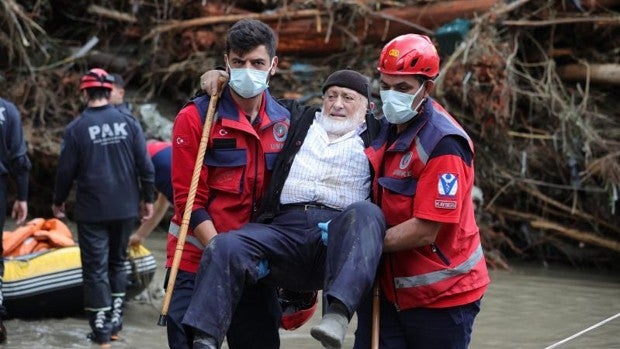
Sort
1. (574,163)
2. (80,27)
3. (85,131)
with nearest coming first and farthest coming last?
1. (85,131)
2. (574,163)
3. (80,27)

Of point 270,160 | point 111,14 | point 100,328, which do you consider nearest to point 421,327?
point 270,160

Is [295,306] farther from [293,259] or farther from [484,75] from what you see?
[484,75]

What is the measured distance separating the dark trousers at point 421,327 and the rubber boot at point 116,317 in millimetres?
3716

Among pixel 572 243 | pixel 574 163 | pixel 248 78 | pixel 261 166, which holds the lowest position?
pixel 572 243

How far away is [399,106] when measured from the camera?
4.51 metres

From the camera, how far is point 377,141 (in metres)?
4.75

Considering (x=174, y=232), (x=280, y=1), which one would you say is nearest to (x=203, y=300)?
(x=174, y=232)

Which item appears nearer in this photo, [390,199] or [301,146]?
[390,199]

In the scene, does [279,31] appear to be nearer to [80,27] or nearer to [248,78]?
[80,27]

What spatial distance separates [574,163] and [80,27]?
21.9ft

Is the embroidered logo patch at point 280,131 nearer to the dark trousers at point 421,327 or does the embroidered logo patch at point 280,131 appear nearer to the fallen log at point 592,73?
the dark trousers at point 421,327

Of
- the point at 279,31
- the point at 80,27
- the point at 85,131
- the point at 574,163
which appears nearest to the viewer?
the point at 85,131

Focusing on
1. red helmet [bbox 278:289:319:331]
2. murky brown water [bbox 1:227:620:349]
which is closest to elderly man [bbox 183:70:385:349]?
red helmet [bbox 278:289:319:331]

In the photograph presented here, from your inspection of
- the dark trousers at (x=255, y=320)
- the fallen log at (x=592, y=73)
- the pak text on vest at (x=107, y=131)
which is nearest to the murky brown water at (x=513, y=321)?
the pak text on vest at (x=107, y=131)
